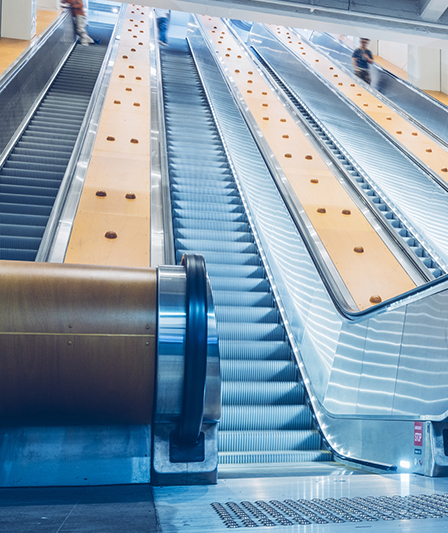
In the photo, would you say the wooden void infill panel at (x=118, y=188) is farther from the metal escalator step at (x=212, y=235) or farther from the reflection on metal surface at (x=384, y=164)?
the reflection on metal surface at (x=384, y=164)

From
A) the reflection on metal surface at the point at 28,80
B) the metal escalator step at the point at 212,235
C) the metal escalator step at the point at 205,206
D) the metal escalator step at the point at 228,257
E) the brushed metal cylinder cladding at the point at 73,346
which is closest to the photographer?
the brushed metal cylinder cladding at the point at 73,346

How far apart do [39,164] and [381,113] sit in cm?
750

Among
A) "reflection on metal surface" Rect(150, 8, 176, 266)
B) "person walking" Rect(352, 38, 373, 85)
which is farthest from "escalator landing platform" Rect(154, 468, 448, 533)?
"person walking" Rect(352, 38, 373, 85)

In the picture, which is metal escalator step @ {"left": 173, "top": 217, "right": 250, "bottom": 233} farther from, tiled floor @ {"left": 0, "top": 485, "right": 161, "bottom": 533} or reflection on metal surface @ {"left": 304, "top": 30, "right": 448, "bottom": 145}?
reflection on metal surface @ {"left": 304, "top": 30, "right": 448, "bottom": 145}

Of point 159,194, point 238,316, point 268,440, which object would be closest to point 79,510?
point 268,440

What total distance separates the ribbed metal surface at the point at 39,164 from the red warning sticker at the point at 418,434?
12.5 feet

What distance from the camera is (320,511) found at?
6.14 feet

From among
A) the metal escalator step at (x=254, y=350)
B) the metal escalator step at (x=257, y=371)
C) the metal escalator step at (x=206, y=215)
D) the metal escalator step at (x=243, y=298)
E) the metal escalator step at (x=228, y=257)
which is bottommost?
the metal escalator step at (x=257, y=371)

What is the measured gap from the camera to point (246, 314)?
529 centimetres

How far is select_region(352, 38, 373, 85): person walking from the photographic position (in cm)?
1452

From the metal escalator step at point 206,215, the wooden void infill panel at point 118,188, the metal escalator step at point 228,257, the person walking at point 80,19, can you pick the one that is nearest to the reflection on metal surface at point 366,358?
the metal escalator step at point 228,257

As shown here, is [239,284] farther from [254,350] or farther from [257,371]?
[257,371]

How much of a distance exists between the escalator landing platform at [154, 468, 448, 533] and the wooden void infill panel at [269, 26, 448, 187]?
6458 millimetres

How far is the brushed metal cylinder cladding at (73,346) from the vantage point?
1.96 meters
